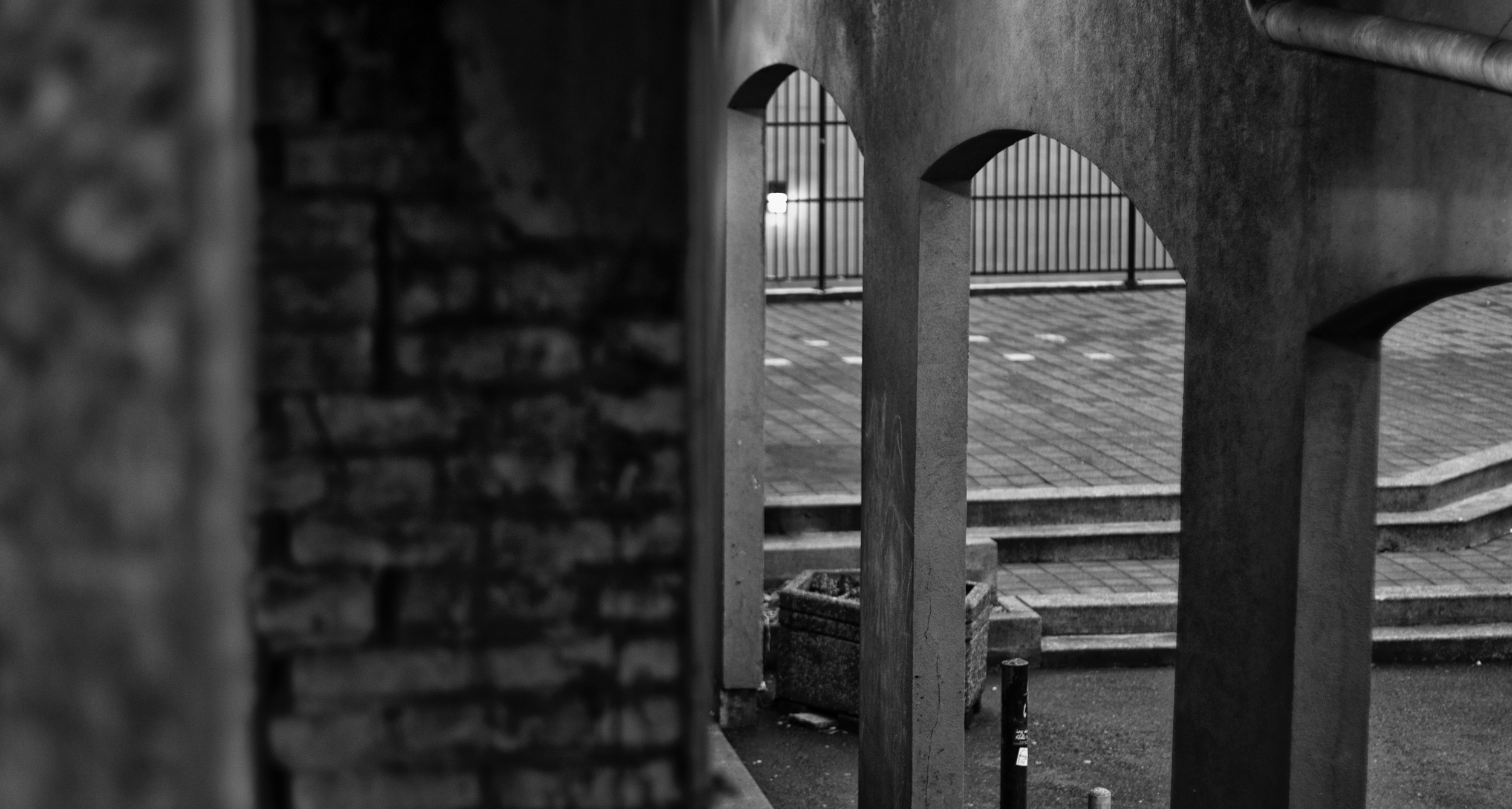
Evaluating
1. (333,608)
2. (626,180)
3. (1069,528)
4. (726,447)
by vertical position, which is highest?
(626,180)

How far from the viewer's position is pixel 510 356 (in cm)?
211

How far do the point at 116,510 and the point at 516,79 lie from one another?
3.73ft

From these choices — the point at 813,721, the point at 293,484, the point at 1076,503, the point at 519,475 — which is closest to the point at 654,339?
the point at 519,475

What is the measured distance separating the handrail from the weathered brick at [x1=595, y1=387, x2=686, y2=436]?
196 cm

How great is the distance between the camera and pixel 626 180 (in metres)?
2.06

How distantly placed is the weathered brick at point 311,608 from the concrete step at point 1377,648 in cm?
789

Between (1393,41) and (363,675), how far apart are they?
8.55ft

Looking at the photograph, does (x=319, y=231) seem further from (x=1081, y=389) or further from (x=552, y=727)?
(x=1081, y=389)

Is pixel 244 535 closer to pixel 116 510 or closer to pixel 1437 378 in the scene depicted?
pixel 116 510

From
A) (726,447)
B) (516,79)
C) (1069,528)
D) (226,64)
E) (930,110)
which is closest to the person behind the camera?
(226,64)

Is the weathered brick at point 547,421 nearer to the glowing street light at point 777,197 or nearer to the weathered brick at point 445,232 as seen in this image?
the weathered brick at point 445,232

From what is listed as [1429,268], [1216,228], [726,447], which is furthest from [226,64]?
[726,447]

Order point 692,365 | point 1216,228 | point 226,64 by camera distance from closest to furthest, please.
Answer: point 226,64, point 692,365, point 1216,228

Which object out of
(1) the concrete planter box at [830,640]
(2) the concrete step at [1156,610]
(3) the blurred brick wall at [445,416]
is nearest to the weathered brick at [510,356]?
(3) the blurred brick wall at [445,416]
